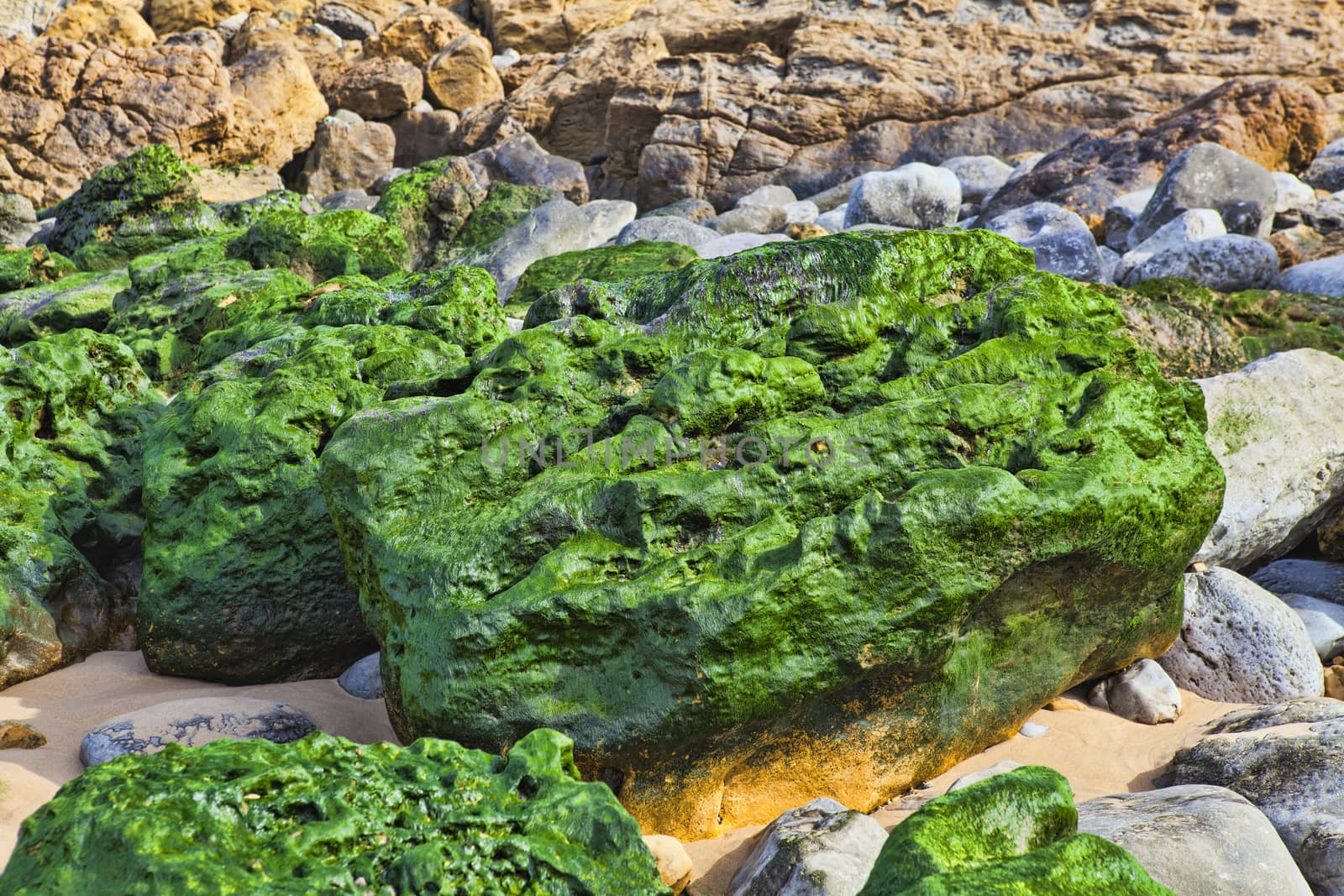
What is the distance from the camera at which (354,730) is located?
421 cm

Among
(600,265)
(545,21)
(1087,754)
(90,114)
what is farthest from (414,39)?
(1087,754)

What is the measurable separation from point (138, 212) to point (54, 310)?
3.75 m

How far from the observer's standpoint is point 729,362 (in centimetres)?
417

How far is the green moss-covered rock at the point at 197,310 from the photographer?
23.3ft

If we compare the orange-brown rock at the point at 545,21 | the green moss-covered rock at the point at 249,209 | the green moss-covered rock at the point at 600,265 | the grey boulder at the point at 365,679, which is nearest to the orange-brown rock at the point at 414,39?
the orange-brown rock at the point at 545,21

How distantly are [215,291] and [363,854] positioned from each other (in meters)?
6.75

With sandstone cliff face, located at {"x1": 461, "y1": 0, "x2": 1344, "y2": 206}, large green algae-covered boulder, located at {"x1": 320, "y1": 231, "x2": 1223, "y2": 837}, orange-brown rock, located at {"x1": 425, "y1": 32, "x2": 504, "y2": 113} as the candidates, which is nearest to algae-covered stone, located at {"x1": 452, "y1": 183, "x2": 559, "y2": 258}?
sandstone cliff face, located at {"x1": 461, "y1": 0, "x2": 1344, "y2": 206}

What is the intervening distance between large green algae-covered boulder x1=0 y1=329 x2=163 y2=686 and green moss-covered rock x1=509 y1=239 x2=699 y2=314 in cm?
399

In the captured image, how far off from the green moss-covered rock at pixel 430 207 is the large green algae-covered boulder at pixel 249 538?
7642 millimetres

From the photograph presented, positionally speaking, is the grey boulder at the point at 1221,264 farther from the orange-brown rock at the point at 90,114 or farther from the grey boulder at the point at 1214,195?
the orange-brown rock at the point at 90,114

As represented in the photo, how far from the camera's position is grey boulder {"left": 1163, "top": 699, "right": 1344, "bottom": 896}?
10.7ft

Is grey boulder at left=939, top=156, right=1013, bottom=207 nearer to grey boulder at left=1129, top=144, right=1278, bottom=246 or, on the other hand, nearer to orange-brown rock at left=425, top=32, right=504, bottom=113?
grey boulder at left=1129, top=144, right=1278, bottom=246

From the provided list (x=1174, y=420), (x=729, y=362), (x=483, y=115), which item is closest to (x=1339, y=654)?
(x=1174, y=420)

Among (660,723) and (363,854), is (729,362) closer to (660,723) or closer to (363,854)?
(660,723)
